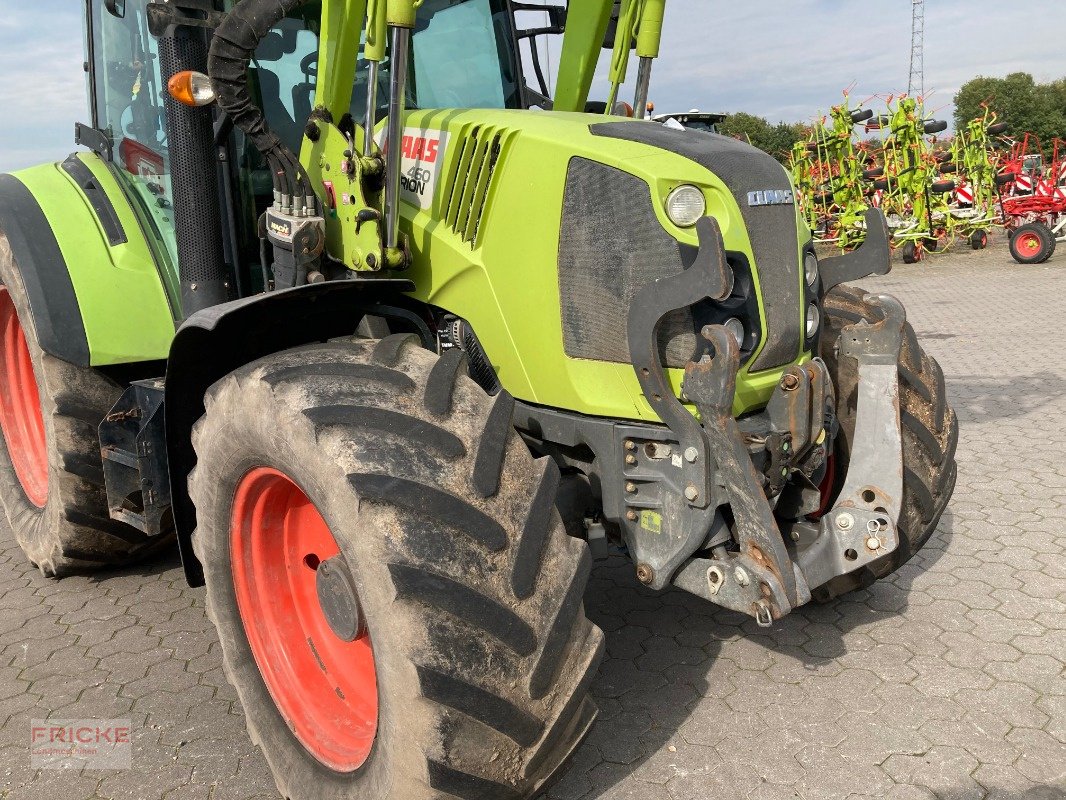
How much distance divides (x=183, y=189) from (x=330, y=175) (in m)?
0.56

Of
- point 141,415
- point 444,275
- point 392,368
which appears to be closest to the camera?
point 392,368

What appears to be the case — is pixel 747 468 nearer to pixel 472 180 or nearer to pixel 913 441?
pixel 913 441

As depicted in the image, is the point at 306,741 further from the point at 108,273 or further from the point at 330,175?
the point at 108,273

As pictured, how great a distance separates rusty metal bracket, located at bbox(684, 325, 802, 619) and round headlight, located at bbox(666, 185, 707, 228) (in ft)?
0.92

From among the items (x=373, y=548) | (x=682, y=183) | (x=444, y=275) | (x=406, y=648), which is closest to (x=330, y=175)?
(x=444, y=275)

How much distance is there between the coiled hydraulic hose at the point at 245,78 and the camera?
2.54 meters

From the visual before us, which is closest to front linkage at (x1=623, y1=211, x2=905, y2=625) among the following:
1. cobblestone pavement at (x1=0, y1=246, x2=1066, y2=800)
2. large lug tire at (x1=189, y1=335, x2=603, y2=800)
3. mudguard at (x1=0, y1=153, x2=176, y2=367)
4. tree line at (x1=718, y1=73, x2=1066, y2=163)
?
large lug tire at (x1=189, y1=335, x2=603, y2=800)

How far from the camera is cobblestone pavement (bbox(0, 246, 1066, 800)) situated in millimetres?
2467

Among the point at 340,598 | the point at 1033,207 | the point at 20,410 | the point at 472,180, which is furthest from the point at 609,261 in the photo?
the point at 1033,207

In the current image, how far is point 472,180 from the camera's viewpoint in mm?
2598

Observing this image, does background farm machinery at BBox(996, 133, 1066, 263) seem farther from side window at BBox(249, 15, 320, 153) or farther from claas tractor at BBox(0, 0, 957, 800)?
side window at BBox(249, 15, 320, 153)

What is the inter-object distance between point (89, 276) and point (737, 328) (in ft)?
7.78

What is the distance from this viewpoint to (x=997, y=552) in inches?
152

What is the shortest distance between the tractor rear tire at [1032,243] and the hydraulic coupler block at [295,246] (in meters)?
15.8
